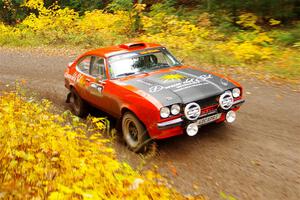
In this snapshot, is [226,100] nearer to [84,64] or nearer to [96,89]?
[96,89]

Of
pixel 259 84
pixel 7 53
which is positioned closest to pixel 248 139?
pixel 259 84

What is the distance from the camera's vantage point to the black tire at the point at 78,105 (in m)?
7.85

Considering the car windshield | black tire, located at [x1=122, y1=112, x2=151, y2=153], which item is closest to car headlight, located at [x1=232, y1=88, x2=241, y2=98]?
the car windshield

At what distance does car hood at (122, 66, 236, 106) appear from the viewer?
5.52 meters

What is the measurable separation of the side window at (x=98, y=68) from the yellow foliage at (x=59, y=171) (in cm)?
163

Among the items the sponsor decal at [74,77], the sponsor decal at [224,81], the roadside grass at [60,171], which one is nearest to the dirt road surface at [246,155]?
the roadside grass at [60,171]

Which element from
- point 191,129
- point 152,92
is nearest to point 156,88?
point 152,92

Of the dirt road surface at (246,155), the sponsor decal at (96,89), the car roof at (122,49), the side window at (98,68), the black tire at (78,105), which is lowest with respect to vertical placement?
the dirt road surface at (246,155)

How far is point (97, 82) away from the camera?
6820mm

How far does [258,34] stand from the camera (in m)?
12.7

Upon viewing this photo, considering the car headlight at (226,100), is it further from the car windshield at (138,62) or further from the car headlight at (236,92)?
the car windshield at (138,62)

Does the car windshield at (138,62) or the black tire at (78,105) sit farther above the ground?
the car windshield at (138,62)

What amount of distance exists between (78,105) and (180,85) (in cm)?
310

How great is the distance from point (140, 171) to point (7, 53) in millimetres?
13846
